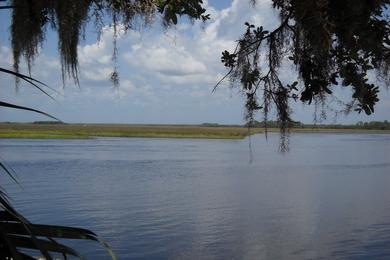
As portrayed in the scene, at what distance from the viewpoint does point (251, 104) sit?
479cm

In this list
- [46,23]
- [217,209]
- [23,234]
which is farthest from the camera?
[217,209]

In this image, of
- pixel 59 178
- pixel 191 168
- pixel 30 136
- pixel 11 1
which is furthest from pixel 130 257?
pixel 30 136

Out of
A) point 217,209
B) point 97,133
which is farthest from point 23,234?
point 97,133

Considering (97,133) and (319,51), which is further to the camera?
(97,133)

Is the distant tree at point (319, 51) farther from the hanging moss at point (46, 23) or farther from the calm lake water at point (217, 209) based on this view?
the calm lake water at point (217, 209)

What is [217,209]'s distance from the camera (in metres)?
17.6

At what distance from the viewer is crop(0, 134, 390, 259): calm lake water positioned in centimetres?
1213

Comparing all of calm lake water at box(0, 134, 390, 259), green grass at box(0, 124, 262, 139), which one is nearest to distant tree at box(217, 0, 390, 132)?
calm lake water at box(0, 134, 390, 259)

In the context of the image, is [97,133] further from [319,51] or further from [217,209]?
[319,51]

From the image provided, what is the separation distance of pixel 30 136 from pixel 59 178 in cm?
5174

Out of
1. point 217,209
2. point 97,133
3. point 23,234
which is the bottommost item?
point 217,209

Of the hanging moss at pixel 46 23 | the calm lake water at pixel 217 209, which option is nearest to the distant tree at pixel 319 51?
the hanging moss at pixel 46 23

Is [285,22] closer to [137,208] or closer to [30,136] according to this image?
[137,208]

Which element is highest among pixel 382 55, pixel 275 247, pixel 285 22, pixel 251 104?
pixel 285 22
